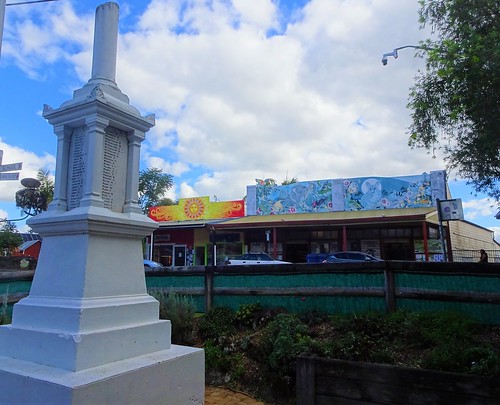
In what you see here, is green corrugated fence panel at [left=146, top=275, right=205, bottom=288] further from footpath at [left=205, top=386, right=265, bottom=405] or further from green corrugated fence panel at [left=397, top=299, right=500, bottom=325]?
green corrugated fence panel at [left=397, top=299, right=500, bottom=325]

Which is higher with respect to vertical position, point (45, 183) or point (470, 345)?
point (45, 183)

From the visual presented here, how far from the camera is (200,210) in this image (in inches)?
1137

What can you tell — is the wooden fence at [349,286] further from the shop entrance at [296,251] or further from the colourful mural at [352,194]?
the shop entrance at [296,251]

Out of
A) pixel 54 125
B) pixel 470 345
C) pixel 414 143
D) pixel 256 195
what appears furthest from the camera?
pixel 256 195

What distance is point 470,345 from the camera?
183 inches

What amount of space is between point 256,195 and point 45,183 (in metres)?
20.4

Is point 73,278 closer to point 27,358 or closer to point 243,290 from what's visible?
point 27,358

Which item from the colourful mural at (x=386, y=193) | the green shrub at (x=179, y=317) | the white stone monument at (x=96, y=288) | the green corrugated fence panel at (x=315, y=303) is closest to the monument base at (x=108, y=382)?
the white stone monument at (x=96, y=288)

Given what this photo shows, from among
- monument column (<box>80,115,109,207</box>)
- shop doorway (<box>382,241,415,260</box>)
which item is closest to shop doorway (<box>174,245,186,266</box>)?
shop doorway (<box>382,241,415,260</box>)

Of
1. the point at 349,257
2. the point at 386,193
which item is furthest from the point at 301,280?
the point at 386,193

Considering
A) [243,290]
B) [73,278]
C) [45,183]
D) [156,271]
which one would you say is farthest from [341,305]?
[45,183]

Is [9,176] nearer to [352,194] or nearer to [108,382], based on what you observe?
[108,382]

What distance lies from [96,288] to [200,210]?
1003 inches

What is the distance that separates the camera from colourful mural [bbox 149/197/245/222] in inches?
1095
